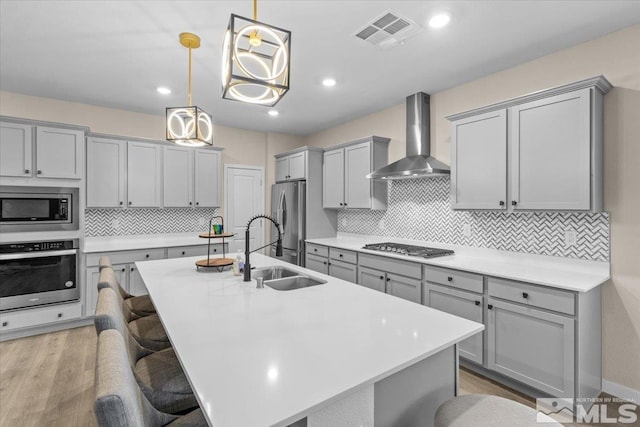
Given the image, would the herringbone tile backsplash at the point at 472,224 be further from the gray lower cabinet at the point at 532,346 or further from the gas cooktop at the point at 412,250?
the gray lower cabinet at the point at 532,346

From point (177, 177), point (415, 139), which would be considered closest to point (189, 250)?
point (177, 177)

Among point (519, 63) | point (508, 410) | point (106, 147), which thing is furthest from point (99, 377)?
point (106, 147)

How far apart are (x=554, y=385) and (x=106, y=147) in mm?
5124

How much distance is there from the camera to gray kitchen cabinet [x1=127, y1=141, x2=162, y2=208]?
4.24 m

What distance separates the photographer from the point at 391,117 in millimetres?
4258

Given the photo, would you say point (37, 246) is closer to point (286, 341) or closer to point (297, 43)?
point (297, 43)

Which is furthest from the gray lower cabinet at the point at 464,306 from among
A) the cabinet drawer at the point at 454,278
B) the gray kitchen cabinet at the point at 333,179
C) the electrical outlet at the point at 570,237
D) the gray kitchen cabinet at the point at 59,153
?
the gray kitchen cabinet at the point at 59,153

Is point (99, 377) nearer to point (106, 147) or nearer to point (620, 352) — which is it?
point (620, 352)

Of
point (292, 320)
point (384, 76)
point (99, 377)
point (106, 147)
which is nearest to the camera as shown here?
point (99, 377)

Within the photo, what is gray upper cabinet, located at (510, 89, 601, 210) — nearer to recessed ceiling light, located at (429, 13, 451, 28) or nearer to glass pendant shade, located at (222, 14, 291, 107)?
recessed ceiling light, located at (429, 13, 451, 28)

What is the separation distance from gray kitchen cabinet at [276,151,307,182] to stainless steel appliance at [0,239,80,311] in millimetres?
2959

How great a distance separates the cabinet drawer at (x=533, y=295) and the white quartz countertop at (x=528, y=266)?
0.06 metres

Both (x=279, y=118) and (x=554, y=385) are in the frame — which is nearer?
(x=554, y=385)

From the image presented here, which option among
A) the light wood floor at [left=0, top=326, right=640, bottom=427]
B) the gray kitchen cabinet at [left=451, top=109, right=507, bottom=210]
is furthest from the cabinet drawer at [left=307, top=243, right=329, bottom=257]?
the light wood floor at [left=0, top=326, right=640, bottom=427]
